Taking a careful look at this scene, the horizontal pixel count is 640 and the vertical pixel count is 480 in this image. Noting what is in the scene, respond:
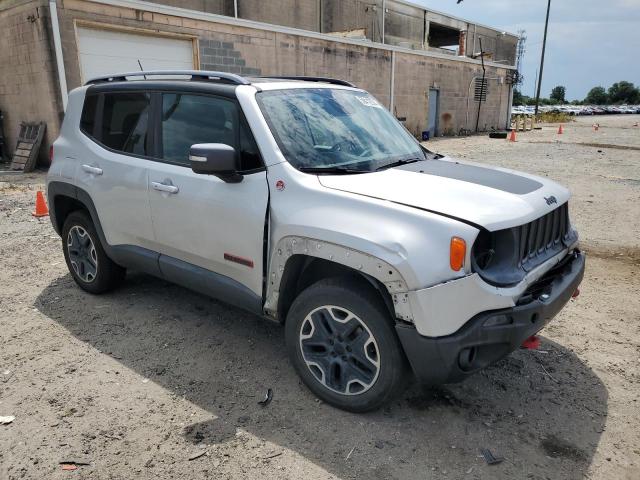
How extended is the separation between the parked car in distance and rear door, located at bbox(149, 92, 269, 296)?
0.04 ft

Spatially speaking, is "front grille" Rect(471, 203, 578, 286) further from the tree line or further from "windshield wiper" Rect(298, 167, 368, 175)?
the tree line

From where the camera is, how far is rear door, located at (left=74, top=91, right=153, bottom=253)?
391 centimetres

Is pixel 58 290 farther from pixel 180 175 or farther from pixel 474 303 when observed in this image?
pixel 474 303

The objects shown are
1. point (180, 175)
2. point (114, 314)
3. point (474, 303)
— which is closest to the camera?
point (474, 303)

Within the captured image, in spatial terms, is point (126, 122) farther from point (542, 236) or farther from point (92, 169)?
point (542, 236)

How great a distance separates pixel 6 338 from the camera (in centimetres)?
395

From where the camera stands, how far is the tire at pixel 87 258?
4.49 m

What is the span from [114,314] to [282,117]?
2349 millimetres

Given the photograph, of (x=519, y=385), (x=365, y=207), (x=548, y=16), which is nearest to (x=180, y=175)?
(x=365, y=207)

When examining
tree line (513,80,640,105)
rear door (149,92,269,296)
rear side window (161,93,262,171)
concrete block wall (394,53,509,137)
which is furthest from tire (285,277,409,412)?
tree line (513,80,640,105)

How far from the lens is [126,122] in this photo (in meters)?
4.11

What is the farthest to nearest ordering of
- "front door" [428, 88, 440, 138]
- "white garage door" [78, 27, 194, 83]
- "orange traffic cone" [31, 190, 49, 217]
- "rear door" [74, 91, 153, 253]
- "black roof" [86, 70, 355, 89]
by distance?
"front door" [428, 88, 440, 138] → "white garage door" [78, 27, 194, 83] → "orange traffic cone" [31, 190, 49, 217] → "rear door" [74, 91, 153, 253] → "black roof" [86, 70, 355, 89]

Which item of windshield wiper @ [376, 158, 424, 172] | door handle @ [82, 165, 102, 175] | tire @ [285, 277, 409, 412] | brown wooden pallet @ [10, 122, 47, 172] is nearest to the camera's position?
tire @ [285, 277, 409, 412]

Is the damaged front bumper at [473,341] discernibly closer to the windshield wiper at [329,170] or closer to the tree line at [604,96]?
the windshield wiper at [329,170]
